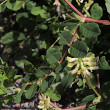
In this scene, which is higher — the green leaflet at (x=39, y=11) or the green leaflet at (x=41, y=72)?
the green leaflet at (x=39, y=11)

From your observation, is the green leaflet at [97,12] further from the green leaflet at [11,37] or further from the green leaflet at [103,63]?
the green leaflet at [11,37]

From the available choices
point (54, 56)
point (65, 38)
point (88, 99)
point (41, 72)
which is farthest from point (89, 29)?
point (88, 99)

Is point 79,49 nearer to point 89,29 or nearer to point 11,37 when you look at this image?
point 89,29

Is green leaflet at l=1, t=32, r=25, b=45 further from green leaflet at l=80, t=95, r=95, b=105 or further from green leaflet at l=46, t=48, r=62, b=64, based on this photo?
green leaflet at l=80, t=95, r=95, b=105

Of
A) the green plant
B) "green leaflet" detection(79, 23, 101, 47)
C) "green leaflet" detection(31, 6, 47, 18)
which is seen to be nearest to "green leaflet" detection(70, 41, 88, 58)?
the green plant

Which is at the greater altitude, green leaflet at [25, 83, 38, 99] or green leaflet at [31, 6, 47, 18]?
green leaflet at [31, 6, 47, 18]

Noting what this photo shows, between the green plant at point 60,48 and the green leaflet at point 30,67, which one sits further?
the green leaflet at point 30,67

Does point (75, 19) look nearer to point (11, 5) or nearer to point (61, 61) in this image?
point (61, 61)

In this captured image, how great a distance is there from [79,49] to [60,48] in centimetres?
55

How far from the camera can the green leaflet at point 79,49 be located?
3.50ft

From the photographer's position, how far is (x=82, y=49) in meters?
1.08

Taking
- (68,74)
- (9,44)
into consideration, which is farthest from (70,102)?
(9,44)

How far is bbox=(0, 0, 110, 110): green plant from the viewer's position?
1.20 metres

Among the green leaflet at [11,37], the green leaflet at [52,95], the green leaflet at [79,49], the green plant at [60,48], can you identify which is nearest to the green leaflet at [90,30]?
the green plant at [60,48]
